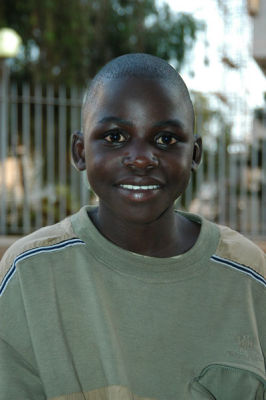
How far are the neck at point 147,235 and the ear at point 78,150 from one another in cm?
15

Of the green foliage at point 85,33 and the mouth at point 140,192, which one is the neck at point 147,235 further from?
the green foliage at point 85,33

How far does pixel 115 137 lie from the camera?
1.39 m

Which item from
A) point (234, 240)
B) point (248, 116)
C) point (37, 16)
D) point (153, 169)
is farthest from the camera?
point (37, 16)

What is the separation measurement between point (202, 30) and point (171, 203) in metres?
12.5

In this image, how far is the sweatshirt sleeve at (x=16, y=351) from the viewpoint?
1.35 m

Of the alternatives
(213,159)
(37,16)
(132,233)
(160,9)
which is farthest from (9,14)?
(132,233)

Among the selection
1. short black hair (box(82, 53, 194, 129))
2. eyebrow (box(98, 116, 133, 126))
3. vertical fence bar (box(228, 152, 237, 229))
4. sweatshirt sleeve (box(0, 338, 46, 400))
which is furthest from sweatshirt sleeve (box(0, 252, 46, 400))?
vertical fence bar (box(228, 152, 237, 229))

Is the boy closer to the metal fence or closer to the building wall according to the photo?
the metal fence

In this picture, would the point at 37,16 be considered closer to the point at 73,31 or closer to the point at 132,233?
the point at 73,31

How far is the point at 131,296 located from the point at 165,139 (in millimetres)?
396

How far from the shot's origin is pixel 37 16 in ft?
34.0

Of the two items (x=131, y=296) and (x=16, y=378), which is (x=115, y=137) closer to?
(x=131, y=296)

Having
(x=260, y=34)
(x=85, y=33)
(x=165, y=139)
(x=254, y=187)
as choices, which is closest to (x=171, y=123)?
(x=165, y=139)

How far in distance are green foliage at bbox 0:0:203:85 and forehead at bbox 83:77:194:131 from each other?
8.90 m
